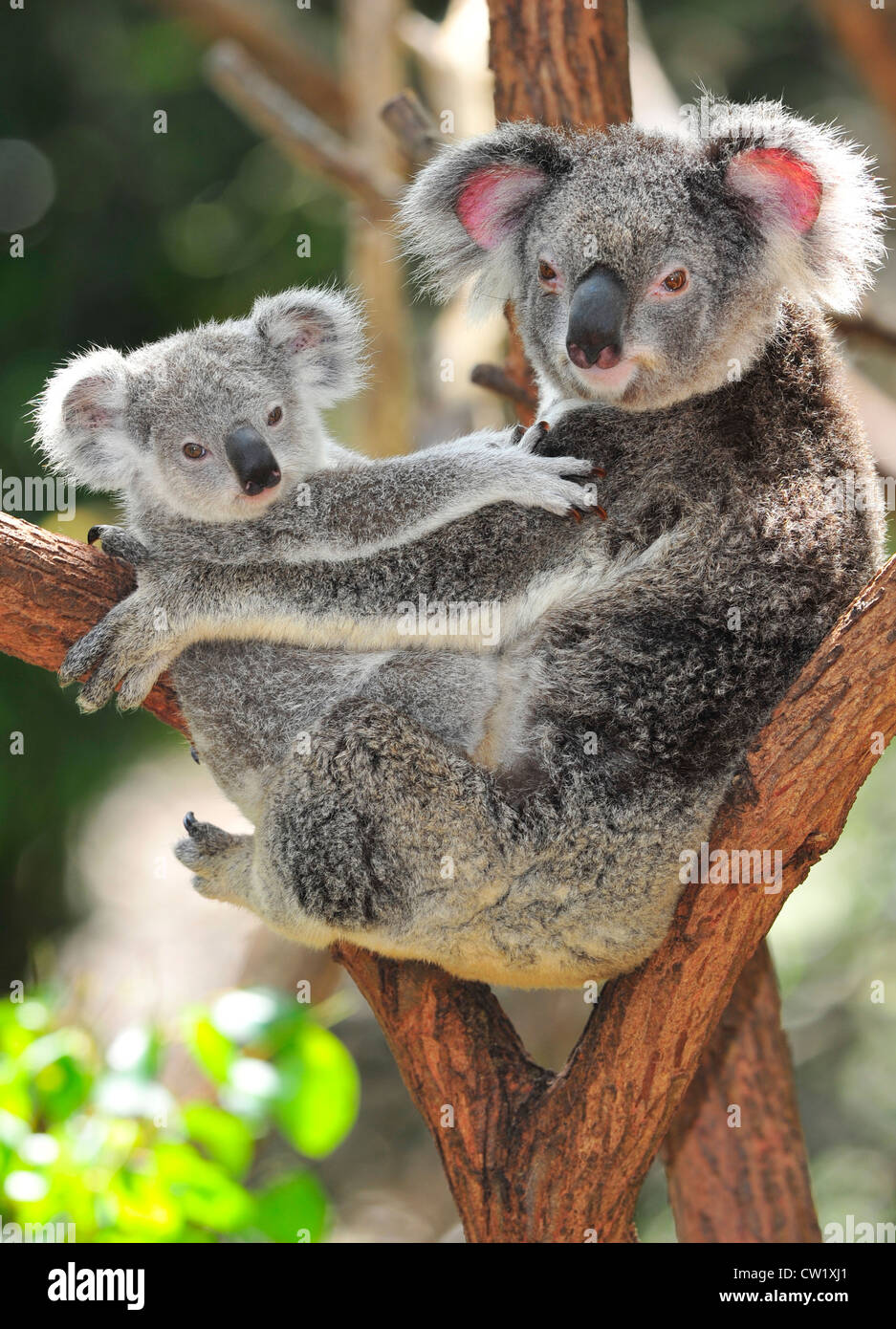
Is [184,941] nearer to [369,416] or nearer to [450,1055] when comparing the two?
[369,416]

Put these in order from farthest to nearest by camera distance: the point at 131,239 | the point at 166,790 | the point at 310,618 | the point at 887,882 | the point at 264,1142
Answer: the point at 131,239 → the point at 166,790 → the point at 264,1142 → the point at 887,882 → the point at 310,618

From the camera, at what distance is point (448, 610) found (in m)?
3.12

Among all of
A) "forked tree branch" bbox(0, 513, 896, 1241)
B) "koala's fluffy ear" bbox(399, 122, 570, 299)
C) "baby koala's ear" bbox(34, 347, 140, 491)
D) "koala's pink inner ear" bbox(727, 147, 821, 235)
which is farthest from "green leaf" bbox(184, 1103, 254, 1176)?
"koala's pink inner ear" bbox(727, 147, 821, 235)

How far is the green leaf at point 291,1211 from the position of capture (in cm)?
280

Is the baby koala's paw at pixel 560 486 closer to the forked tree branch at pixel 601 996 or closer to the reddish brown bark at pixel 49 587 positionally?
the forked tree branch at pixel 601 996

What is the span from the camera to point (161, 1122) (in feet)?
9.78

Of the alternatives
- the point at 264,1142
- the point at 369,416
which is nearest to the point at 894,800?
the point at 369,416

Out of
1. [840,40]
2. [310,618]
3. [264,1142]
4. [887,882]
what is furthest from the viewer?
[264,1142]

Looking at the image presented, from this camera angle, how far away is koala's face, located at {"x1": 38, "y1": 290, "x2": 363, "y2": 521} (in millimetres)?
3207

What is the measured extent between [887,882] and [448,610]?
434cm

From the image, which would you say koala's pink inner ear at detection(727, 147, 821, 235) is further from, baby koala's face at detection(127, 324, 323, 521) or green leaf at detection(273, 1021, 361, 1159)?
green leaf at detection(273, 1021, 361, 1159)

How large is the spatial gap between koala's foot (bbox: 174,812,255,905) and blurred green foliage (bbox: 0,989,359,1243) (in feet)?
1.48

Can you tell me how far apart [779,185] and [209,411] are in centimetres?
150

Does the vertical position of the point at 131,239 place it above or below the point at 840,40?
above
